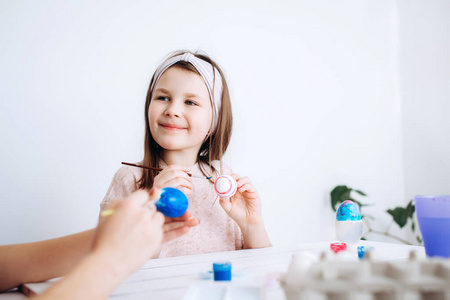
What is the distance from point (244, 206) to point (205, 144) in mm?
406

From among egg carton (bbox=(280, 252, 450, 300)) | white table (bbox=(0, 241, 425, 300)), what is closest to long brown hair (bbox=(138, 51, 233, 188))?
white table (bbox=(0, 241, 425, 300))

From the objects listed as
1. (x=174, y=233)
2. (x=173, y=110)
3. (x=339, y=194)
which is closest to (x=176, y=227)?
(x=174, y=233)

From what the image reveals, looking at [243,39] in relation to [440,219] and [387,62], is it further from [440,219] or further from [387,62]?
[440,219]

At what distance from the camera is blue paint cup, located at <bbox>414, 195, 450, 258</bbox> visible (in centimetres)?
62

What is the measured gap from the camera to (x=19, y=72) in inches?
52.4

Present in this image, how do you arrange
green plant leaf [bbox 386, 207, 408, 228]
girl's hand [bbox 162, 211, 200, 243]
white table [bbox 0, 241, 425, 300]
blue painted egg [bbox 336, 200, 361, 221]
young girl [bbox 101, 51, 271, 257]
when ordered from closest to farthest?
white table [bbox 0, 241, 425, 300]
girl's hand [bbox 162, 211, 200, 243]
blue painted egg [bbox 336, 200, 361, 221]
young girl [bbox 101, 51, 271, 257]
green plant leaf [bbox 386, 207, 408, 228]

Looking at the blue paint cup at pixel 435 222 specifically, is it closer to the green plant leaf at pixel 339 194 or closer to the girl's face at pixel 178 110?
the girl's face at pixel 178 110

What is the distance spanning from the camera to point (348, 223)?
34.4 inches

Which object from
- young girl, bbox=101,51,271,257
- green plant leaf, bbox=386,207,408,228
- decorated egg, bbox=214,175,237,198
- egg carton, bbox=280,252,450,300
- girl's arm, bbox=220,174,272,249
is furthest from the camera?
green plant leaf, bbox=386,207,408,228

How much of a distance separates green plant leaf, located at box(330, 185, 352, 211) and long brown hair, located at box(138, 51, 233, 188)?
88 cm

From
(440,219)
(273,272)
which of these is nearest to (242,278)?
(273,272)

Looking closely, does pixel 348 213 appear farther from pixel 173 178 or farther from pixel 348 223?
pixel 173 178

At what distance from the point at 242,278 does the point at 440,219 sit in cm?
36

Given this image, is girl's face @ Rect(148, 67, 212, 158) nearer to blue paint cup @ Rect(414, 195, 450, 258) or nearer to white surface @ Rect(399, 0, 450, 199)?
blue paint cup @ Rect(414, 195, 450, 258)
